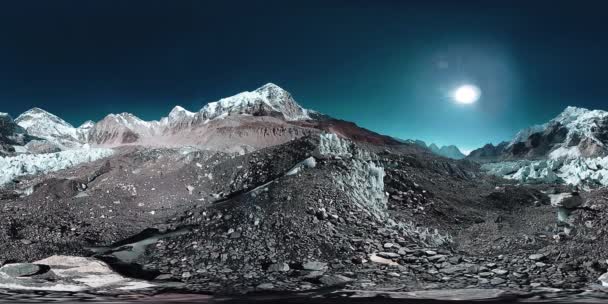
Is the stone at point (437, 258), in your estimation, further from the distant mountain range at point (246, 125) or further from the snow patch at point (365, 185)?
the distant mountain range at point (246, 125)

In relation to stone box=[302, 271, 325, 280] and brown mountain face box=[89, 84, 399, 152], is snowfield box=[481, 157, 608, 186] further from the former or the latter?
stone box=[302, 271, 325, 280]

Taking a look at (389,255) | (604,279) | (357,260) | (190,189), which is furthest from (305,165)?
(604,279)

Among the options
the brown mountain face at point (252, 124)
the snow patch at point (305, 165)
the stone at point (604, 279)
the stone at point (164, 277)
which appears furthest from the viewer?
the brown mountain face at point (252, 124)

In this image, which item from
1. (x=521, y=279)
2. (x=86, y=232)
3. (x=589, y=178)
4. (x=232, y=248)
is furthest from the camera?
(x=589, y=178)

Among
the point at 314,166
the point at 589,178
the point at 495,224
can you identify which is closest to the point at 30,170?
the point at 314,166

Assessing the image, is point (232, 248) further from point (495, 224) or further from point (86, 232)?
point (495, 224)

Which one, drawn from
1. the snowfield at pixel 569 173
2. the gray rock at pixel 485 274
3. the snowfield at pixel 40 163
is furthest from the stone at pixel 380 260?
the snowfield at pixel 40 163
